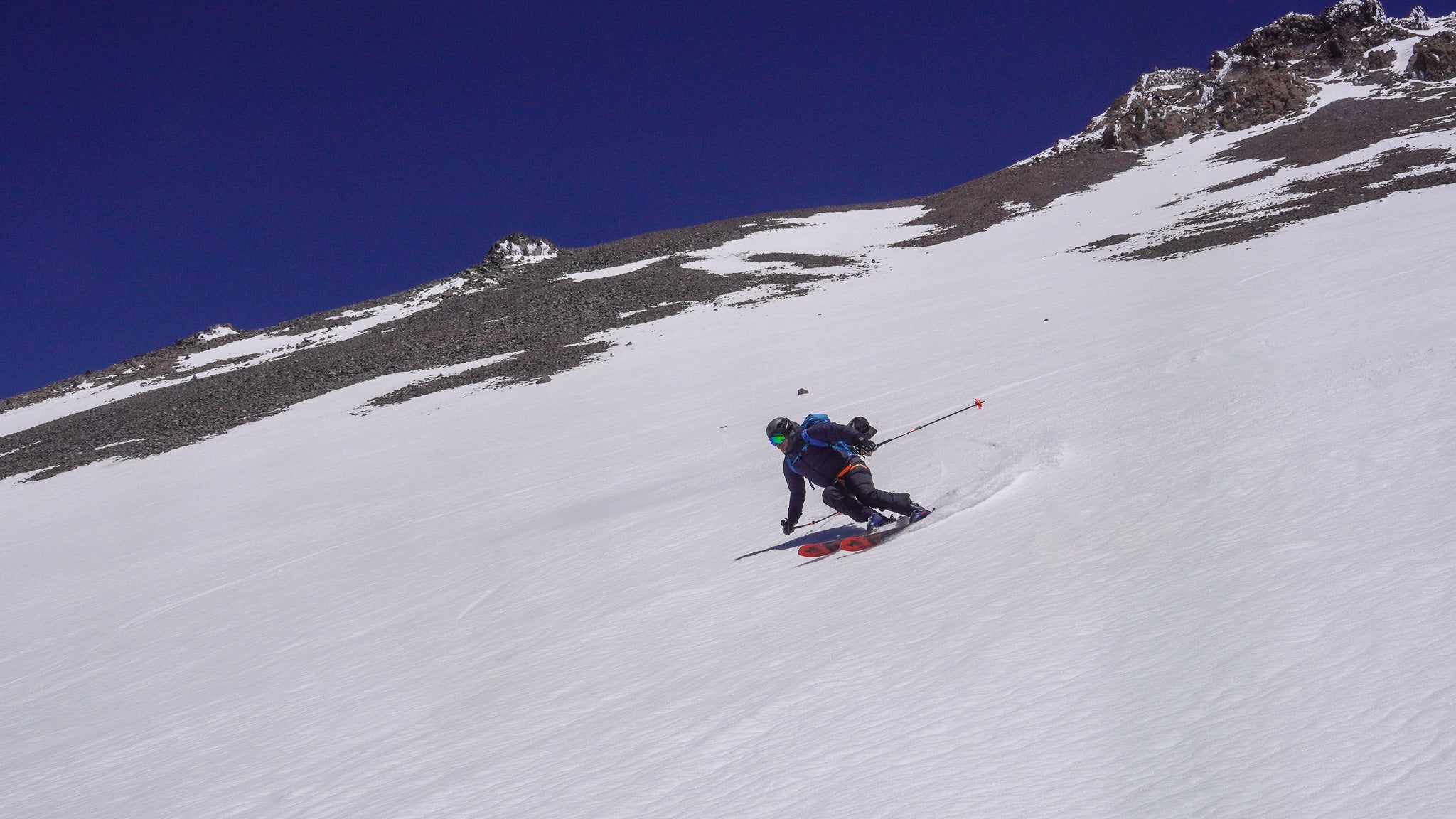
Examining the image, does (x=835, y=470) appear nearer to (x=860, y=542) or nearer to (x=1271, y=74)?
(x=860, y=542)

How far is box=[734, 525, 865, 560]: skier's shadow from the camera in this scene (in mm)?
8688

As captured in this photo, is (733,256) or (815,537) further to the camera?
(733,256)

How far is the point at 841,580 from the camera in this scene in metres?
6.93

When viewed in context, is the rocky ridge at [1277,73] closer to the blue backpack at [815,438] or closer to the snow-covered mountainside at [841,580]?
the snow-covered mountainside at [841,580]

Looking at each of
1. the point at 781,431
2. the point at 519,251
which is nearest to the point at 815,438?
the point at 781,431

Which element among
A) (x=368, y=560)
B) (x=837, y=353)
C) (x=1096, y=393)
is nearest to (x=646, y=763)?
(x=1096, y=393)

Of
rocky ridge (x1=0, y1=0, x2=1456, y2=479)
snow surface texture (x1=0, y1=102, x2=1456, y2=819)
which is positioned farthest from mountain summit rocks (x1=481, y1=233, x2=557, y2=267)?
snow surface texture (x1=0, y1=102, x2=1456, y2=819)

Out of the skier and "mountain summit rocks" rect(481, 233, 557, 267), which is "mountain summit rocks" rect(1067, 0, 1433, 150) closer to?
"mountain summit rocks" rect(481, 233, 557, 267)

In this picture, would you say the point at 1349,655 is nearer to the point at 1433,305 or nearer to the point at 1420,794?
the point at 1420,794

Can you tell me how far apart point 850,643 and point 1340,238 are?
68.3 feet

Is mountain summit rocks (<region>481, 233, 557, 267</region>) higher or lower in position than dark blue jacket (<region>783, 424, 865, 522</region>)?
higher

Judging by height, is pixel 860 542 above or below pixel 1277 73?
below

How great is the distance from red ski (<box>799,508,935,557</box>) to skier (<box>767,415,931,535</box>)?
14cm

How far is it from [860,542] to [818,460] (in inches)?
37.0
